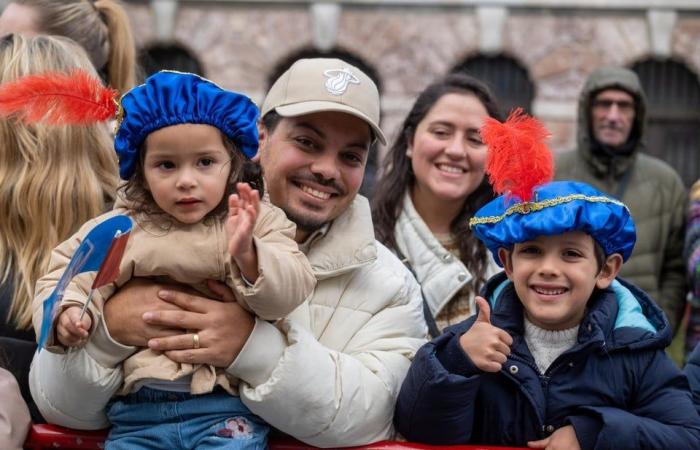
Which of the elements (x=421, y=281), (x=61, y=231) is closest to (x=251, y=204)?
(x=61, y=231)

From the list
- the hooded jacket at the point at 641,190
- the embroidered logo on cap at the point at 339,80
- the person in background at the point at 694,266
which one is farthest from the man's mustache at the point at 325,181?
the hooded jacket at the point at 641,190

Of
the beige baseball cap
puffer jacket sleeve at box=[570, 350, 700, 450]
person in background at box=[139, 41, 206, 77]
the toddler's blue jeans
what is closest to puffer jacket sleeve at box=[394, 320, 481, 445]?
puffer jacket sleeve at box=[570, 350, 700, 450]

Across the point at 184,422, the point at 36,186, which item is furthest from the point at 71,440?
the point at 36,186

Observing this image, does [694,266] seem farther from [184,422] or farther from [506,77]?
[506,77]

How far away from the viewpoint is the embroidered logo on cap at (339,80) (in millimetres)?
3492

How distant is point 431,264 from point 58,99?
67.4 inches

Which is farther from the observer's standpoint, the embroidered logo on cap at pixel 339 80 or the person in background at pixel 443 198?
the person in background at pixel 443 198

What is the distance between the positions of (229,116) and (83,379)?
0.83 metres

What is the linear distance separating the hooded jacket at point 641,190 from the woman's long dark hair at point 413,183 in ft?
5.60

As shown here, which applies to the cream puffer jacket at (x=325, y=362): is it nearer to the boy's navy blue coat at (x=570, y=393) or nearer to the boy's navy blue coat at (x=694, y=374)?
the boy's navy blue coat at (x=570, y=393)

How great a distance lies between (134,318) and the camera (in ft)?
10.1

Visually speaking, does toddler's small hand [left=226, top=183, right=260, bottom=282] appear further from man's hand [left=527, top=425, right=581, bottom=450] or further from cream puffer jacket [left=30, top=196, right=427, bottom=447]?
man's hand [left=527, top=425, right=581, bottom=450]

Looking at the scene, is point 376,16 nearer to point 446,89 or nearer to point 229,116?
point 446,89

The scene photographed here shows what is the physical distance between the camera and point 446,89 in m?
4.64
